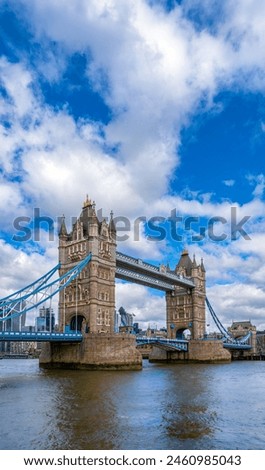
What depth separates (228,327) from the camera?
139 meters

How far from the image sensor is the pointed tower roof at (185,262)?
9900 cm

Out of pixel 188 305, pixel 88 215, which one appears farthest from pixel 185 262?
pixel 88 215

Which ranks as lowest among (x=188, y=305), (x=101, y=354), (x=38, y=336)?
(x=101, y=354)

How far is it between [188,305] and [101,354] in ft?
146

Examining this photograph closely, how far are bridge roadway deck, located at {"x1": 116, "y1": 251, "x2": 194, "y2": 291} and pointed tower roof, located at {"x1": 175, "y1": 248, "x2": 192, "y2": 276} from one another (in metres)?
3.27

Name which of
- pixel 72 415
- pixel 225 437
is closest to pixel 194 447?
pixel 225 437

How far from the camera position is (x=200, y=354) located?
80750 millimetres

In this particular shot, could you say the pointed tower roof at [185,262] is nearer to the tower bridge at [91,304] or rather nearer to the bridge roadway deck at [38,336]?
the tower bridge at [91,304]

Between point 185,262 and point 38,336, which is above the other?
point 185,262

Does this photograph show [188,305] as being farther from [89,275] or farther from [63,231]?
[63,231]

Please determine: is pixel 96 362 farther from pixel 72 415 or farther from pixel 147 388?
pixel 72 415

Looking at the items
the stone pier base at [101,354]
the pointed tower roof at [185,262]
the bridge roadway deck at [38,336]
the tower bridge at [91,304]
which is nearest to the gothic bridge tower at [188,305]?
the pointed tower roof at [185,262]

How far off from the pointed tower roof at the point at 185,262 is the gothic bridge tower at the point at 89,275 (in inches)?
1396
